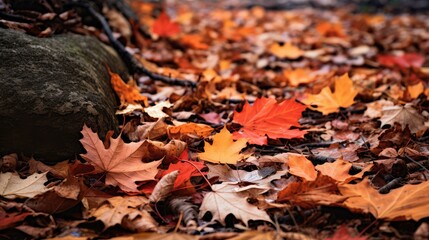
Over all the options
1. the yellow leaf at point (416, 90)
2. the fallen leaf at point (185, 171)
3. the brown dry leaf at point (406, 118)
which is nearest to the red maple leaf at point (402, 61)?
the yellow leaf at point (416, 90)

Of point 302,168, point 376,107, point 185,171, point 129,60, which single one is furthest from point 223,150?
point 129,60

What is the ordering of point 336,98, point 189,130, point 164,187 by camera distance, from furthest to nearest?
point 336,98
point 189,130
point 164,187

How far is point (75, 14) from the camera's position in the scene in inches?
104

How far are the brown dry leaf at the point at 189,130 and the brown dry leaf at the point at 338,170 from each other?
0.59 meters

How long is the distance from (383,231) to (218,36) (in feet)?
11.9

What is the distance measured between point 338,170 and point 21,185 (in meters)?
1.18

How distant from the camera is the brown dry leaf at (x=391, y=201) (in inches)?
46.2

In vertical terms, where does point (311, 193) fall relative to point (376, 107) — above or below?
above

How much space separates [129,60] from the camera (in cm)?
266

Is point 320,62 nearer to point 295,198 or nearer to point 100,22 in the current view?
point 100,22

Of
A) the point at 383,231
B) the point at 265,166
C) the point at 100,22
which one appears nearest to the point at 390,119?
the point at 265,166

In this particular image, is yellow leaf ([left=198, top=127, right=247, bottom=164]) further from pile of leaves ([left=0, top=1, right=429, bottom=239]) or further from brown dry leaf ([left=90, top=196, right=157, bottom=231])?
brown dry leaf ([left=90, top=196, right=157, bottom=231])

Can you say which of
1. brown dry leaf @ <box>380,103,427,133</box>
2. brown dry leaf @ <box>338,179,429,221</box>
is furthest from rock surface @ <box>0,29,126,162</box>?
brown dry leaf @ <box>380,103,427,133</box>

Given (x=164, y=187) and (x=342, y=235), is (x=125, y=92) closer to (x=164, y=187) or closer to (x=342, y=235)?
(x=164, y=187)
